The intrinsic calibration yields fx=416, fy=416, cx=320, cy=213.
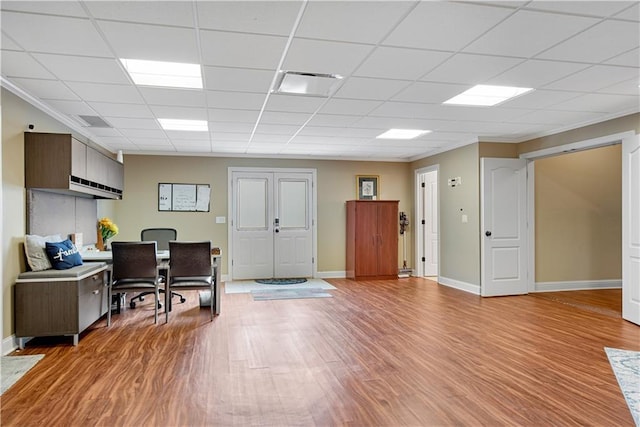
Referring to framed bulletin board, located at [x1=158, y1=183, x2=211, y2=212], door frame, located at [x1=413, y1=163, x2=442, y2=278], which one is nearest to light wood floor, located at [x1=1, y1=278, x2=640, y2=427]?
framed bulletin board, located at [x1=158, y1=183, x2=211, y2=212]

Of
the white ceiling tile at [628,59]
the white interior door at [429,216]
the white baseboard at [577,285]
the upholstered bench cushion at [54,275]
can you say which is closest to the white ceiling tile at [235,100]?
the upholstered bench cushion at [54,275]

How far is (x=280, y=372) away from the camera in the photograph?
317cm

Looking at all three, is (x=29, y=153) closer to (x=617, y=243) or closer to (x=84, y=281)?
(x=84, y=281)

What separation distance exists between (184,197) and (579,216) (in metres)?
6.79

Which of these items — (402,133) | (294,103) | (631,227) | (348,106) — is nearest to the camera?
(294,103)

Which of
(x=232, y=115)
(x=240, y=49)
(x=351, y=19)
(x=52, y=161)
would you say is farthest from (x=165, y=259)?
(x=351, y=19)

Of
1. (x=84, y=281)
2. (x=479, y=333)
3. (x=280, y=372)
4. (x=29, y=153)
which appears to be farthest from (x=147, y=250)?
(x=479, y=333)

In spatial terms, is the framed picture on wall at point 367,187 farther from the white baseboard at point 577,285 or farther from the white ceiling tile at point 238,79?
the white ceiling tile at point 238,79

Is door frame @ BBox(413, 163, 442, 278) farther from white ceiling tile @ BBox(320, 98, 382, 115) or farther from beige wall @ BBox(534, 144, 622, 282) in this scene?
white ceiling tile @ BBox(320, 98, 382, 115)

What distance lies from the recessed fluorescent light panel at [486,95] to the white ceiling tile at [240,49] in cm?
200

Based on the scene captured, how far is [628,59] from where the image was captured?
316 cm

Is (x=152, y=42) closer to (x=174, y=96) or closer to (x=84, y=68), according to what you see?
(x=84, y=68)

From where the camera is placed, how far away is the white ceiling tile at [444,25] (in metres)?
2.38

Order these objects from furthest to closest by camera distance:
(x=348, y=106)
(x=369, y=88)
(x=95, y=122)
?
(x=95, y=122) < (x=348, y=106) < (x=369, y=88)
